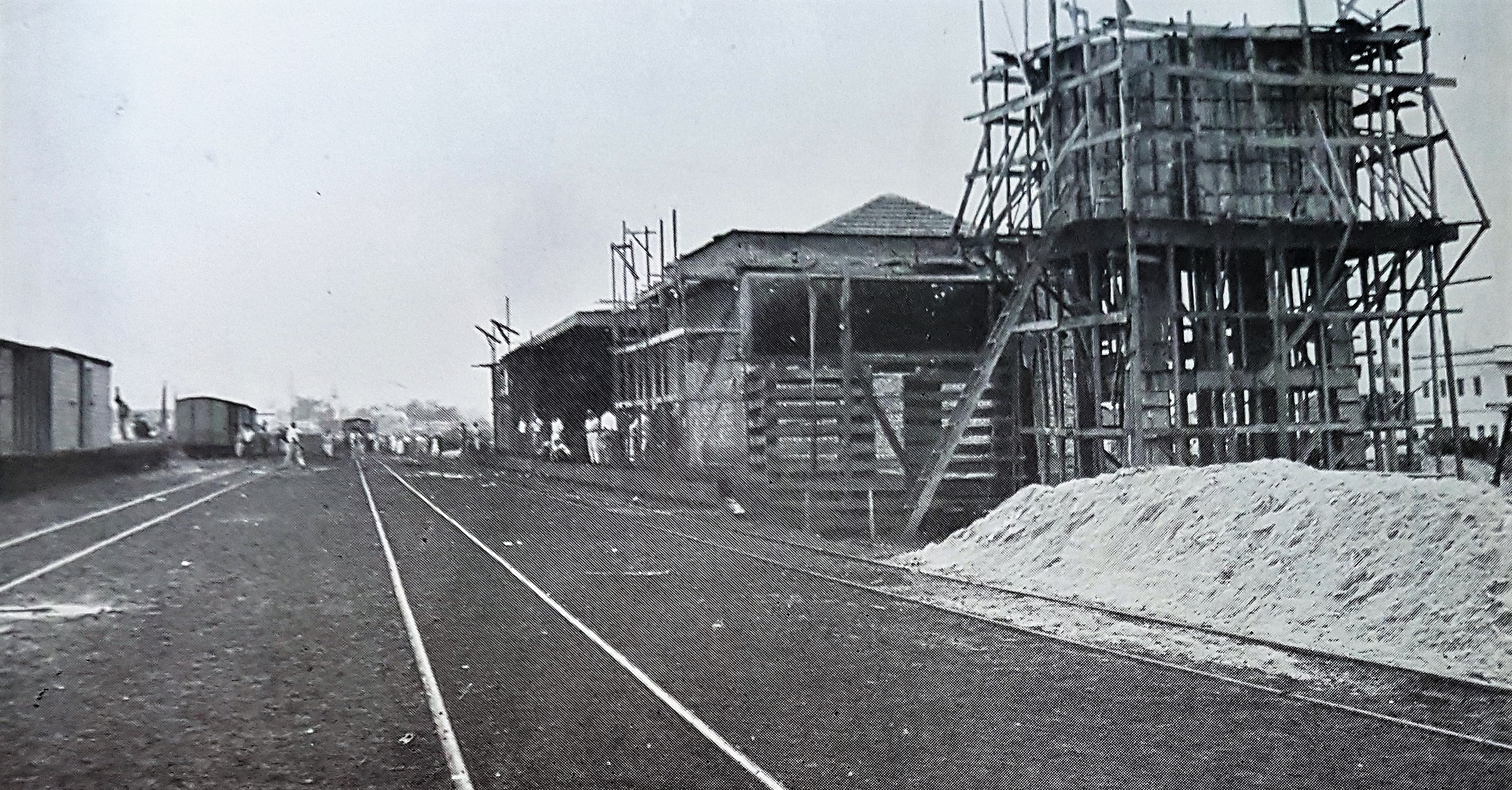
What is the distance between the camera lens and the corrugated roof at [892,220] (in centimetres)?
2767

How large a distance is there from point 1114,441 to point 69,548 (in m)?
17.8

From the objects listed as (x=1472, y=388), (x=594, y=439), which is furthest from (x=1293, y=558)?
(x=594, y=439)

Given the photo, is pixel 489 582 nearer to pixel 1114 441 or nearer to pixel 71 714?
pixel 71 714

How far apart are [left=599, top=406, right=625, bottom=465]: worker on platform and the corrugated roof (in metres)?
9.06

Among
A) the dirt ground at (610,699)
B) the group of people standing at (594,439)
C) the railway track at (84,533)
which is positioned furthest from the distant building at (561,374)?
the dirt ground at (610,699)

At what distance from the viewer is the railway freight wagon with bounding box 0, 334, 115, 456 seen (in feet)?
85.3

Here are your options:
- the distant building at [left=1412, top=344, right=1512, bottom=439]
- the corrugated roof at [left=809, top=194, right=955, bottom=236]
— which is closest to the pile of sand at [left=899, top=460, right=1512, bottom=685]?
the distant building at [left=1412, top=344, right=1512, bottom=439]

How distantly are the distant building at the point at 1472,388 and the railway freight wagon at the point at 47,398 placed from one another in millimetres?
27765

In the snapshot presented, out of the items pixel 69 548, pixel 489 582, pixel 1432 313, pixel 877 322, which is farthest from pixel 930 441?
pixel 69 548

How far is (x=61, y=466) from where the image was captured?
29.2 meters

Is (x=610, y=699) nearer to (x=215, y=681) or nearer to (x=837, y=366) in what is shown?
(x=215, y=681)

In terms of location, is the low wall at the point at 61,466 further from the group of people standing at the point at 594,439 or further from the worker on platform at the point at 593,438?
the worker on platform at the point at 593,438

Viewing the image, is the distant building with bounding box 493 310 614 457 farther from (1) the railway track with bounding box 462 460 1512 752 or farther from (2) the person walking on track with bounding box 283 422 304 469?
(1) the railway track with bounding box 462 460 1512 752

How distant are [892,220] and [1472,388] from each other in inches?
531
